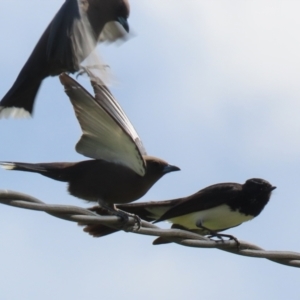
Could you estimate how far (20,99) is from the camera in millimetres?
8227

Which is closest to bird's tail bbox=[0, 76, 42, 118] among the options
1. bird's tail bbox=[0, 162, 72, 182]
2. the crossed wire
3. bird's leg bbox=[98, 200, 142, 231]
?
bird's tail bbox=[0, 162, 72, 182]

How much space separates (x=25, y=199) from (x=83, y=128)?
1.98 meters

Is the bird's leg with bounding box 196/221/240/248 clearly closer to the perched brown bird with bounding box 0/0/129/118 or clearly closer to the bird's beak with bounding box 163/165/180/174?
the bird's beak with bounding box 163/165/180/174

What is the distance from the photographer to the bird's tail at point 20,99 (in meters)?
8.15

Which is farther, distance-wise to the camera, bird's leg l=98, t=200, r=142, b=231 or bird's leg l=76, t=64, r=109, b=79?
bird's leg l=76, t=64, r=109, b=79

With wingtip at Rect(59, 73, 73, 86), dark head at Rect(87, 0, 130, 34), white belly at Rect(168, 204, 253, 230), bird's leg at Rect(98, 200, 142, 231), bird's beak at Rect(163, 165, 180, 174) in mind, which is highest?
dark head at Rect(87, 0, 130, 34)

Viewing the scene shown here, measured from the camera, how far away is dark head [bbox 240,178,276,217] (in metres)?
7.77

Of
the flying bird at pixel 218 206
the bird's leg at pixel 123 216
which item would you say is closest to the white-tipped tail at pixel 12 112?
the flying bird at pixel 218 206

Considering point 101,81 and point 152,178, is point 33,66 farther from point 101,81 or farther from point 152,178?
point 152,178

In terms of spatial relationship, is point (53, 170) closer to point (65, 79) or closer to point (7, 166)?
point (7, 166)

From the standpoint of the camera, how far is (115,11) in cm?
958

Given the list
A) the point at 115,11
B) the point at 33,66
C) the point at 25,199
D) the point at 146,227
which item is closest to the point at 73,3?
the point at 33,66

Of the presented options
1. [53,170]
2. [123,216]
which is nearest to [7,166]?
[53,170]

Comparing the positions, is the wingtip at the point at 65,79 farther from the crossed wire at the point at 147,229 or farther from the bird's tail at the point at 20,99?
the bird's tail at the point at 20,99
